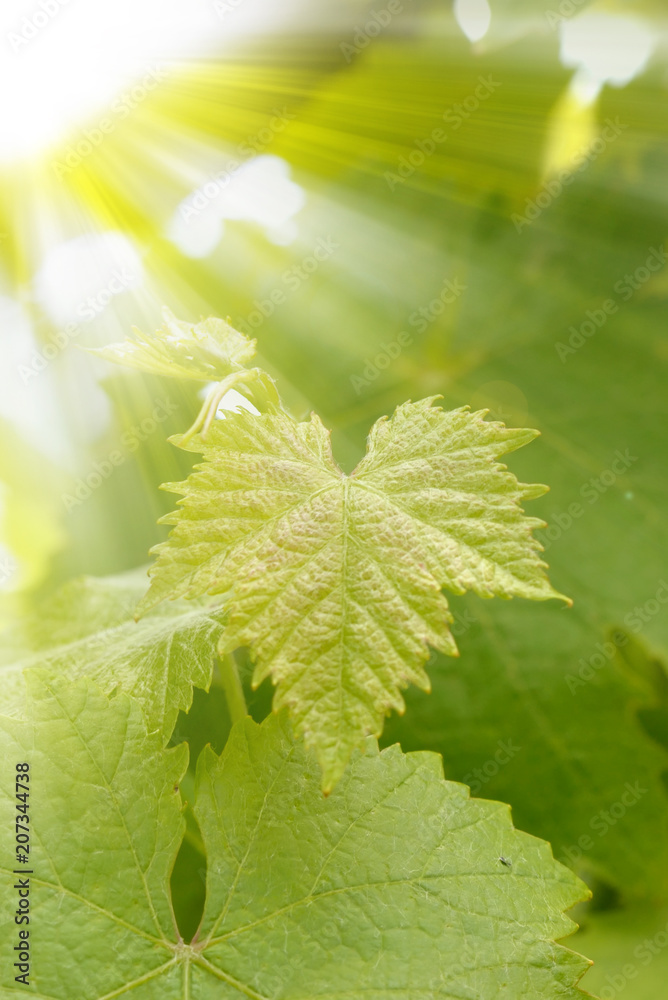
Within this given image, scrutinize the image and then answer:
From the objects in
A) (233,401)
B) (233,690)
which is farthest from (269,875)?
(233,401)

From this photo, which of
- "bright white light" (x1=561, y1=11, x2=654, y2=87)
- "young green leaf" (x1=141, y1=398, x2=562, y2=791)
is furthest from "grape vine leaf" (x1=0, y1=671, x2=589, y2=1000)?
"bright white light" (x1=561, y1=11, x2=654, y2=87)

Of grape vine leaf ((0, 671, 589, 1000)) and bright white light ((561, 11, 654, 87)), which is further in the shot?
bright white light ((561, 11, 654, 87))

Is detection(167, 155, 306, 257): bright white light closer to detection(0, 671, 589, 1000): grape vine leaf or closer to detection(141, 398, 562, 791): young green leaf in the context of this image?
detection(141, 398, 562, 791): young green leaf

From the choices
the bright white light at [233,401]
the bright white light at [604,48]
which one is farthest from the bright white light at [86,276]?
the bright white light at [604,48]

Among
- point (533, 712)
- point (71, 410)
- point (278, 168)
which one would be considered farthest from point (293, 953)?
point (278, 168)

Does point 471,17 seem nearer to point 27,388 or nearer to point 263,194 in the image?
point 263,194

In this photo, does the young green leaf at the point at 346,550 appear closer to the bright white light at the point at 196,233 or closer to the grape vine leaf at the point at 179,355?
the grape vine leaf at the point at 179,355
